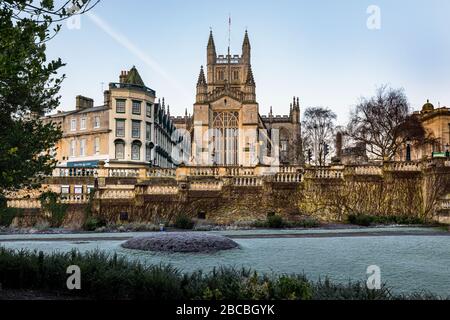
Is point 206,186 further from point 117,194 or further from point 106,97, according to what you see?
point 106,97

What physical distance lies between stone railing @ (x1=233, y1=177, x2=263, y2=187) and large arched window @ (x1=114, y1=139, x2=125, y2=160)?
2741 cm

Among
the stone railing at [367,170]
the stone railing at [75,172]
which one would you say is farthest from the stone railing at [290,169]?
the stone railing at [75,172]

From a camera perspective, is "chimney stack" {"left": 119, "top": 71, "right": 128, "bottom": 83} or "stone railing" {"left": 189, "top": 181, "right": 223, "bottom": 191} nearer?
"stone railing" {"left": 189, "top": 181, "right": 223, "bottom": 191}

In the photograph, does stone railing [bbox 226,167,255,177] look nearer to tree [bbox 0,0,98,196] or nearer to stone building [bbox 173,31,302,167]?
tree [bbox 0,0,98,196]

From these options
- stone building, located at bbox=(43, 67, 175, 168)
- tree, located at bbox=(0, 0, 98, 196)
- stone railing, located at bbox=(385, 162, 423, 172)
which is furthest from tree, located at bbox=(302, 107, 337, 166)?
tree, located at bbox=(0, 0, 98, 196)

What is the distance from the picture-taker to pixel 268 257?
550 inches

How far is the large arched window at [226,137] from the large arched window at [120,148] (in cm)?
2032

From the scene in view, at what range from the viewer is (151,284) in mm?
8594

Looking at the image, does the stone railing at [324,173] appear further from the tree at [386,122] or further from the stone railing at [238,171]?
the tree at [386,122]

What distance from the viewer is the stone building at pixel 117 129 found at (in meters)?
54.4

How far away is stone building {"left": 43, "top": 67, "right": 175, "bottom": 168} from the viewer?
178ft

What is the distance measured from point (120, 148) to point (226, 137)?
72.2 ft

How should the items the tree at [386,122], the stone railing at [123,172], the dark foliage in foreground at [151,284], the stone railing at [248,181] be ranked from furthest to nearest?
the tree at [386,122] < the stone railing at [123,172] < the stone railing at [248,181] < the dark foliage in foreground at [151,284]
